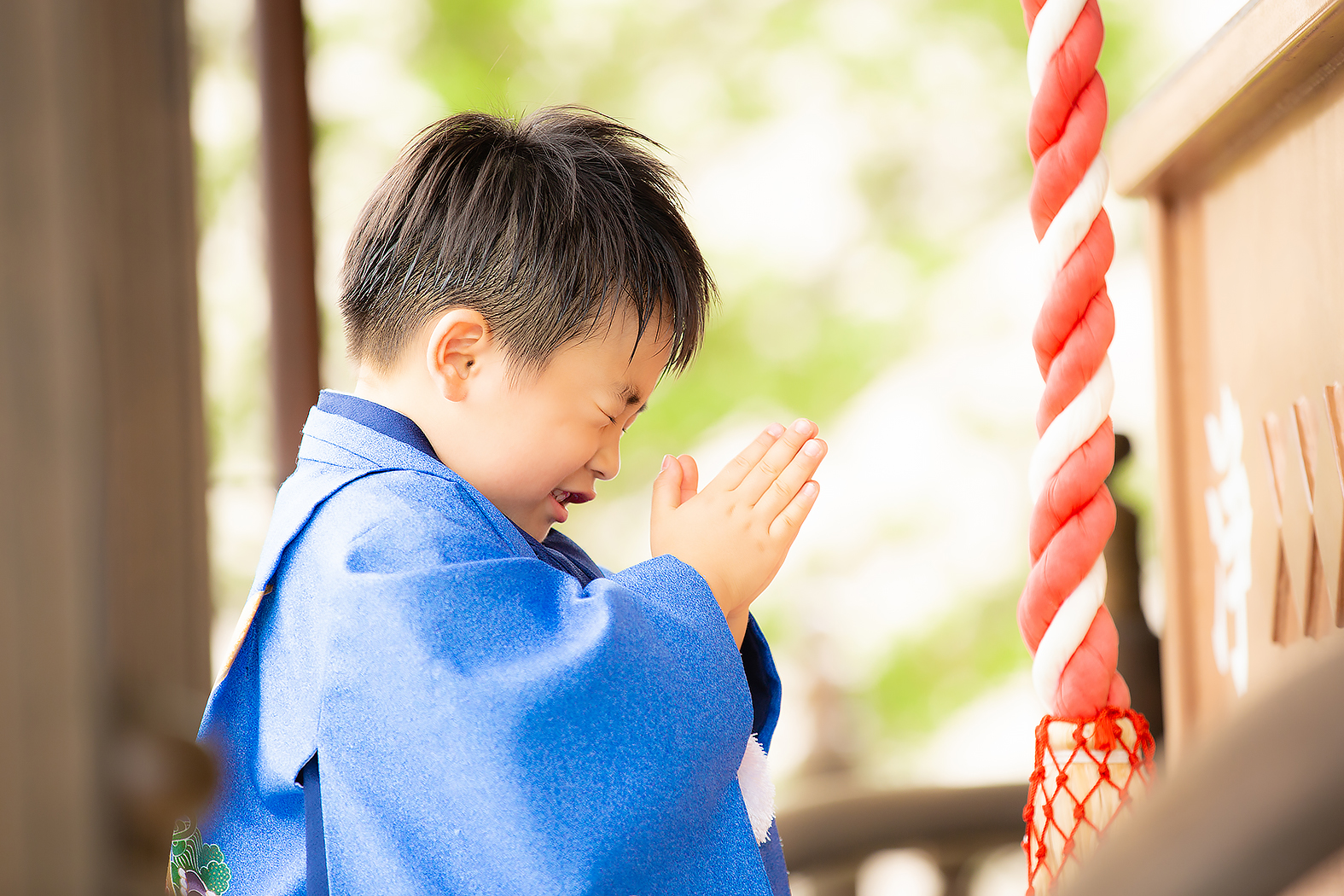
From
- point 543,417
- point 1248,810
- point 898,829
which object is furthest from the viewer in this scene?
point 898,829

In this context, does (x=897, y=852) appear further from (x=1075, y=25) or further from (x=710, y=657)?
(x=1075, y=25)

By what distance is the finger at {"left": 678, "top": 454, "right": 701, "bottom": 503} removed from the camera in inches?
35.4

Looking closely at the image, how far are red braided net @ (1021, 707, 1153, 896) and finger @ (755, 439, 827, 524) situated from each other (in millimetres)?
249

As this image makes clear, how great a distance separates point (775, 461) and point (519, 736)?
0.32 m

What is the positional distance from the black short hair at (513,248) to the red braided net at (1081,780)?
0.45m

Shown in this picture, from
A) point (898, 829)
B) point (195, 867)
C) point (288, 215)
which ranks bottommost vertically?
point (898, 829)

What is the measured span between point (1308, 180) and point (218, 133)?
2122mm

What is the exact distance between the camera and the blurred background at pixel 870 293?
4770 mm

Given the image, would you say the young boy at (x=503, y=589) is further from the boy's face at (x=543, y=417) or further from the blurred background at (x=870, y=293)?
the blurred background at (x=870, y=293)

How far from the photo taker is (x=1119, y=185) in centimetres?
101

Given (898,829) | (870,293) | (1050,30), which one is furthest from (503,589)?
(870,293)

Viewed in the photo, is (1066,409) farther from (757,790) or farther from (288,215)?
(288,215)

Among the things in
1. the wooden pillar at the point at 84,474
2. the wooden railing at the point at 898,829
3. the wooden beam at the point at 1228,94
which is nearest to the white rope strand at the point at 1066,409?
the wooden beam at the point at 1228,94

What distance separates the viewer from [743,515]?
83cm
